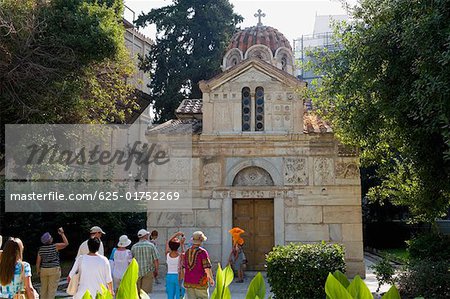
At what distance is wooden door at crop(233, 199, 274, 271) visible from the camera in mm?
14086

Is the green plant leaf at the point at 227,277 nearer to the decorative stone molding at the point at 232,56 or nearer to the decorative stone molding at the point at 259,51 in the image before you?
the decorative stone molding at the point at 259,51

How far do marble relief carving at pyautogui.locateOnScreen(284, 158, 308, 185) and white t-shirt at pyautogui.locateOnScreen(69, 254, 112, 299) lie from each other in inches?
310

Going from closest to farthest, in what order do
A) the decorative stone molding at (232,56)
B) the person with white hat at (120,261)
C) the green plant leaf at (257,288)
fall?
the green plant leaf at (257,288) → the person with white hat at (120,261) → the decorative stone molding at (232,56)

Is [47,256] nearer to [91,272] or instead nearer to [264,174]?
[91,272]

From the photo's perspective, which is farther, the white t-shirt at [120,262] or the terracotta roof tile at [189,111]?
the terracotta roof tile at [189,111]

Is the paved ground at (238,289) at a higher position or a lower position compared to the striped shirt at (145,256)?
lower

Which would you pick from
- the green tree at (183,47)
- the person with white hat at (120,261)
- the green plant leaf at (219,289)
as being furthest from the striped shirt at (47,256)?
the green tree at (183,47)

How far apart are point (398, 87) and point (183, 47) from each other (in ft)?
70.2

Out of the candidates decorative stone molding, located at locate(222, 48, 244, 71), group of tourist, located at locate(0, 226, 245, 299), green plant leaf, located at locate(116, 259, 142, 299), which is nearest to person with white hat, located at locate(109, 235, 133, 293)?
group of tourist, located at locate(0, 226, 245, 299)

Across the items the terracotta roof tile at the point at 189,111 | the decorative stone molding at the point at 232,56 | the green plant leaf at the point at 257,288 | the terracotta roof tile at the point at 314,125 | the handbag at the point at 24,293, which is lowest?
the handbag at the point at 24,293

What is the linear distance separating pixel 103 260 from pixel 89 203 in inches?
561

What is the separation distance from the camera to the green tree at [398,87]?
7.38 metres

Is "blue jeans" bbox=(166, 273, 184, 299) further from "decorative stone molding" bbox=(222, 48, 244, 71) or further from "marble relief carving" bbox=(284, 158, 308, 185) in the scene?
"decorative stone molding" bbox=(222, 48, 244, 71)

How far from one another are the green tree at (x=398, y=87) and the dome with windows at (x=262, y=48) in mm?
10441
